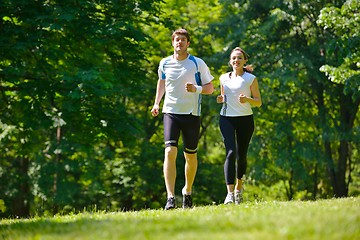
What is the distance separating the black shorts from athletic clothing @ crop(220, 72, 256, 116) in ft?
1.86

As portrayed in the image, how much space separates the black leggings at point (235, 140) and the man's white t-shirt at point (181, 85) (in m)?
0.58

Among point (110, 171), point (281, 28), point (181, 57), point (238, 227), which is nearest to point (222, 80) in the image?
point (181, 57)

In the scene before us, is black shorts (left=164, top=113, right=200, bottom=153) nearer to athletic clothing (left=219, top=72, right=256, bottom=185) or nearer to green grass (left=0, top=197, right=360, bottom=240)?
athletic clothing (left=219, top=72, right=256, bottom=185)

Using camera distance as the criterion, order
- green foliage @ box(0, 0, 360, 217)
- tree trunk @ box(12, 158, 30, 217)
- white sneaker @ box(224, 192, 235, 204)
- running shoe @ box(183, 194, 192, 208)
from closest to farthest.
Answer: running shoe @ box(183, 194, 192, 208), white sneaker @ box(224, 192, 235, 204), green foliage @ box(0, 0, 360, 217), tree trunk @ box(12, 158, 30, 217)

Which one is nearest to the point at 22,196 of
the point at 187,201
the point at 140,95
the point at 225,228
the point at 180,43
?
the point at 140,95

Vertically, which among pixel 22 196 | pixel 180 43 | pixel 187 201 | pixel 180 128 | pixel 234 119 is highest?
pixel 180 43

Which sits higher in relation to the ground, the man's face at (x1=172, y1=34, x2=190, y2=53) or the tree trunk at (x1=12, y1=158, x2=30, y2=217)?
the man's face at (x1=172, y1=34, x2=190, y2=53)

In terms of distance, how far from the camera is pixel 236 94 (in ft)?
28.9

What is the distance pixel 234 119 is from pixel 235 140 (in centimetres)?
32

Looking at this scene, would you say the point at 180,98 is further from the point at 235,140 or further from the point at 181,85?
the point at 235,140

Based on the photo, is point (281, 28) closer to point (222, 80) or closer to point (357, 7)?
point (357, 7)

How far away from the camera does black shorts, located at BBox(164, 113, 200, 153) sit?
8.38 meters

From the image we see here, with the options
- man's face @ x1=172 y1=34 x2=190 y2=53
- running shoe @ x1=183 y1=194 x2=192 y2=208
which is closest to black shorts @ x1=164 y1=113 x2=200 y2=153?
running shoe @ x1=183 y1=194 x2=192 y2=208

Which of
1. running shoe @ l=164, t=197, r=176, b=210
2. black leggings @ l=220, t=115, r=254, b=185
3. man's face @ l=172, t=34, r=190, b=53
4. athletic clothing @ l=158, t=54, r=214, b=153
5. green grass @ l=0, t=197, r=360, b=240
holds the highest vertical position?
man's face @ l=172, t=34, r=190, b=53
